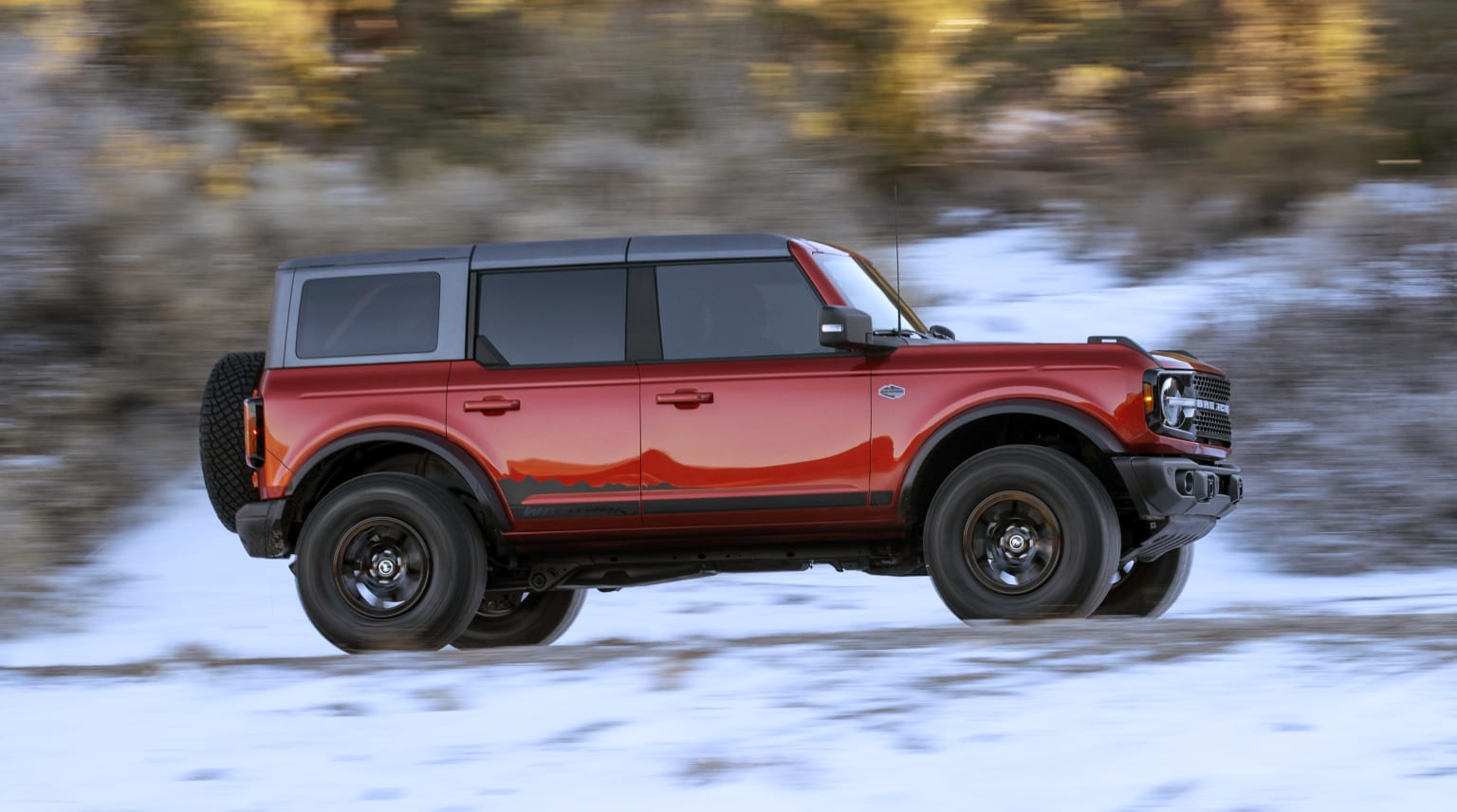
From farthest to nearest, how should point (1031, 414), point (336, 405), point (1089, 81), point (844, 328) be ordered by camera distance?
1. point (1089, 81)
2. point (336, 405)
3. point (1031, 414)
4. point (844, 328)

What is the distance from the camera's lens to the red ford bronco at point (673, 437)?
7.22 meters

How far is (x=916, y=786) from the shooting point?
5047mm

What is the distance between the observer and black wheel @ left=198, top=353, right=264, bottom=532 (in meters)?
7.97

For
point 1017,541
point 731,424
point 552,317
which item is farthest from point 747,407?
point 1017,541

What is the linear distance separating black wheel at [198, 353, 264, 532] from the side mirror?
263 centimetres

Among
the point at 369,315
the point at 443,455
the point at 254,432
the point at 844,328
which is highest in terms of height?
the point at 369,315

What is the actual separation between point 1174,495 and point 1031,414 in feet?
2.12

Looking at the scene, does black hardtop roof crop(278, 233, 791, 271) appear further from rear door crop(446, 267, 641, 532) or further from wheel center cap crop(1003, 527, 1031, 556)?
wheel center cap crop(1003, 527, 1031, 556)

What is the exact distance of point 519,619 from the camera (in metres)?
8.98

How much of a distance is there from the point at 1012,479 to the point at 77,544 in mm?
7220

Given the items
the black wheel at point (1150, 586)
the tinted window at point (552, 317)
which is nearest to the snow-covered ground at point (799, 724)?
the black wheel at point (1150, 586)

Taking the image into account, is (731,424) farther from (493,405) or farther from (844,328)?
(493,405)

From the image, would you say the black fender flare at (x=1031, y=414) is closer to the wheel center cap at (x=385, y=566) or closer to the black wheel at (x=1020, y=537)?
the black wheel at (x=1020, y=537)

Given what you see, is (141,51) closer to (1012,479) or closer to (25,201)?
(25,201)
